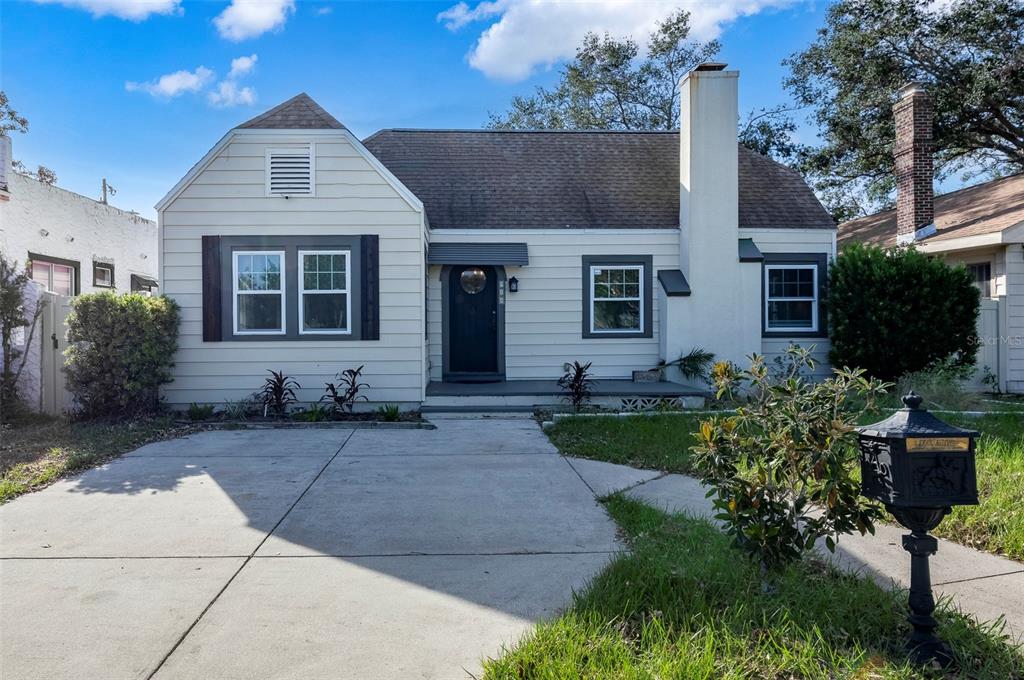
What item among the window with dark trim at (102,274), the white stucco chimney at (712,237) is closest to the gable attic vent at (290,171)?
the white stucco chimney at (712,237)

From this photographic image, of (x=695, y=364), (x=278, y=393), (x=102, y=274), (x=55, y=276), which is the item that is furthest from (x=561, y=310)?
(x=102, y=274)

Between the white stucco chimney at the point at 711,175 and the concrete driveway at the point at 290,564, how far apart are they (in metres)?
5.89

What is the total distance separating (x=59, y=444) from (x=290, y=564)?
5184mm

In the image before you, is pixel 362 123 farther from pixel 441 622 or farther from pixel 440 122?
pixel 441 622

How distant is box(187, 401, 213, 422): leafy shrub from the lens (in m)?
9.56

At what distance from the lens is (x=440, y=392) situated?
Result: 404 inches

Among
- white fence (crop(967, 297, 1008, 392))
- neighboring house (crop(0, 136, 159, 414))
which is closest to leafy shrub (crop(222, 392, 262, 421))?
neighboring house (crop(0, 136, 159, 414))

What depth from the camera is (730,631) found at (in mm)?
3059

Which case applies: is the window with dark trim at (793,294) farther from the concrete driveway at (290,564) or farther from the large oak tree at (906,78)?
the large oak tree at (906,78)

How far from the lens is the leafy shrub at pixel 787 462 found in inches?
123

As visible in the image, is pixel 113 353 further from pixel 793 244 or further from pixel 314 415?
pixel 793 244

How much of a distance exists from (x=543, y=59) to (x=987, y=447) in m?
21.0

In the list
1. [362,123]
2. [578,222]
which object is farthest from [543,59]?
[578,222]

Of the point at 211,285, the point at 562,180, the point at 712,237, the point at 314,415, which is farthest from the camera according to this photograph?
the point at 562,180
